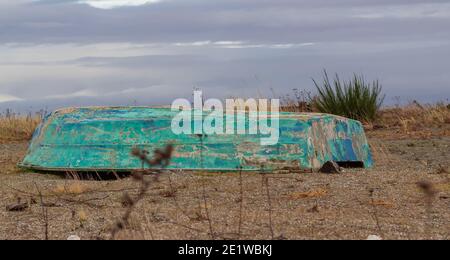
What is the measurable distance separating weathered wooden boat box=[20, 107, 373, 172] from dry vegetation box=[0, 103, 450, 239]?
0.15 metres

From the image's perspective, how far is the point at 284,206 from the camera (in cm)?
534

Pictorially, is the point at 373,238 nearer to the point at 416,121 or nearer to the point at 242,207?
the point at 242,207

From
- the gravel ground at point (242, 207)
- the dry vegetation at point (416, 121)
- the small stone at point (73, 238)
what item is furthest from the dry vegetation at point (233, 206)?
the dry vegetation at point (416, 121)

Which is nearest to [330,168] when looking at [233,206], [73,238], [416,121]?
[233,206]

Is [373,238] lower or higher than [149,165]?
lower

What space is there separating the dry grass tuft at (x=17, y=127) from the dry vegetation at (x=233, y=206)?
14.2 feet

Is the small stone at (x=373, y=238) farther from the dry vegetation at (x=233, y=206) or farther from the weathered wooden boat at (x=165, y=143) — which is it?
the weathered wooden boat at (x=165, y=143)

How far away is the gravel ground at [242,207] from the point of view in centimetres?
439

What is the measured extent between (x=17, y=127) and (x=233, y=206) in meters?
8.06

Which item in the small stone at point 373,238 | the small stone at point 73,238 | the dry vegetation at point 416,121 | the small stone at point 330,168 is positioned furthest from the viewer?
the dry vegetation at point 416,121

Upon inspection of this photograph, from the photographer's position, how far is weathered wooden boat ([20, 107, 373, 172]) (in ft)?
23.4

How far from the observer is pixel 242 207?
17.3 ft
